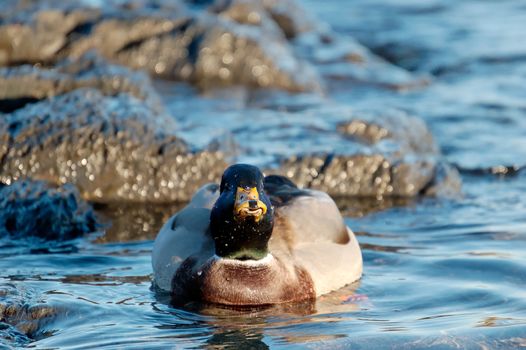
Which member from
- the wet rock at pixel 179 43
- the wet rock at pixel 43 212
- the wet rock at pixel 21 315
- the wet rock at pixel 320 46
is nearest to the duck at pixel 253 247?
the wet rock at pixel 21 315

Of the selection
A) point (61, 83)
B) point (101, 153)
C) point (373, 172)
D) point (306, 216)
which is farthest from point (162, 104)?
point (306, 216)

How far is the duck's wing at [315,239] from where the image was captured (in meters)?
7.04

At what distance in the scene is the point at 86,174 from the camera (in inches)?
355

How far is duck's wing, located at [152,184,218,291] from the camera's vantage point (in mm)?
6965

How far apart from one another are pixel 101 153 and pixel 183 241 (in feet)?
7.15

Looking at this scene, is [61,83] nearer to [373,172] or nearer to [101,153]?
[101,153]

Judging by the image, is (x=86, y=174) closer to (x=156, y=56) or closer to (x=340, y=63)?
(x=156, y=56)

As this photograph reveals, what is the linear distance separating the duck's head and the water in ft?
1.15

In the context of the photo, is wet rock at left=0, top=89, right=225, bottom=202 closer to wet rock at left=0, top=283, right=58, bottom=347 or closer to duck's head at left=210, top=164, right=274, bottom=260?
wet rock at left=0, top=283, right=58, bottom=347

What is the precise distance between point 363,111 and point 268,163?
168cm

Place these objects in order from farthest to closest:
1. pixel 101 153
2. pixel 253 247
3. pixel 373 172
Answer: pixel 373 172
pixel 101 153
pixel 253 247

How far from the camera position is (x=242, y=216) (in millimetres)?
6426

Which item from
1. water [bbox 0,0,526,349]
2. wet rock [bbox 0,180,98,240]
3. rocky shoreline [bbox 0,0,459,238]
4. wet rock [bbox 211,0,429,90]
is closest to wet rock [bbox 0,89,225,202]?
rocky shoreline [bbox 0,0,459,238]

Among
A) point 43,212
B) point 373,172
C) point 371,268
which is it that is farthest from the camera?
point 373,172
